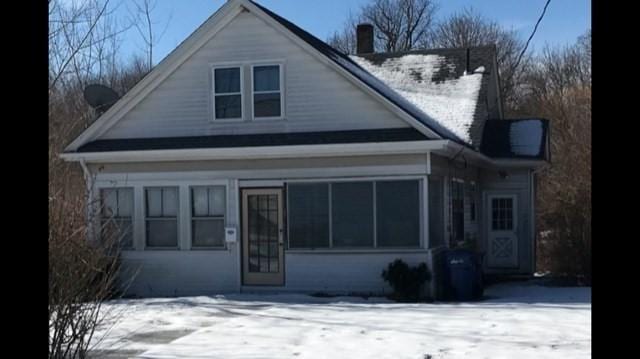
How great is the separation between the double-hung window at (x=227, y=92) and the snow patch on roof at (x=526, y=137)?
7.69 m

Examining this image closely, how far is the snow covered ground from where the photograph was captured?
9.06 m

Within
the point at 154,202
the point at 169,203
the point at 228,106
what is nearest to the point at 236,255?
the point at 169,203

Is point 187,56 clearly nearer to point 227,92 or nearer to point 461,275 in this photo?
point 227,92

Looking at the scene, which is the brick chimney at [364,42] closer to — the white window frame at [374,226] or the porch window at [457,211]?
the porch window at [457,211]

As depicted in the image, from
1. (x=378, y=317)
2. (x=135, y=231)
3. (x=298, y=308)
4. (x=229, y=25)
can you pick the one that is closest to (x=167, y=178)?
(x=135, y=231)

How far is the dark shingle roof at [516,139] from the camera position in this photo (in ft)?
63.3

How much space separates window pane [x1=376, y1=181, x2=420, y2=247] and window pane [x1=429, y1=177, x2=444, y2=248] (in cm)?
36

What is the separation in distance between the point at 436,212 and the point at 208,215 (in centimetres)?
507

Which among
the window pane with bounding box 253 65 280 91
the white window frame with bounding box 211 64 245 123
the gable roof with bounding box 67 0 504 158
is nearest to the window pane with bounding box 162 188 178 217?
the white window frame with bounding box 211 64 245 123

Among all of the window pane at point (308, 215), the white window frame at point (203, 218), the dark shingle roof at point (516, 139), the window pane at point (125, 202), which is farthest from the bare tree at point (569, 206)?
the window pane at point (125, 202)

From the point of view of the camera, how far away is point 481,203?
20.3m

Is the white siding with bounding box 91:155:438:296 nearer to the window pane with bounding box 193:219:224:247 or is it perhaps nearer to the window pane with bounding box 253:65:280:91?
the window pane with bounding box 193:219:224:247
